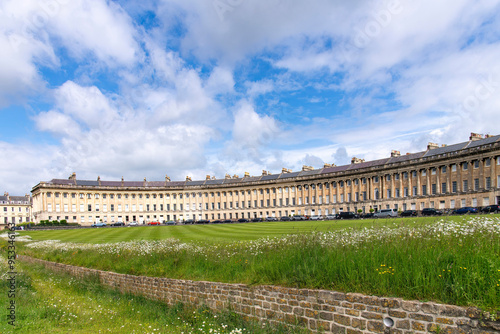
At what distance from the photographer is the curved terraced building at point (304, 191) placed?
193 feet

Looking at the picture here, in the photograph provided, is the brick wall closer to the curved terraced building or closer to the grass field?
the grass field

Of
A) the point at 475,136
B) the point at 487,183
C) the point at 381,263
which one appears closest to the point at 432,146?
the point at 475,136

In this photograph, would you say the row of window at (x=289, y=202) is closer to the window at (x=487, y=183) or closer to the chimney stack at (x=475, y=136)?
the window at (x=487, y=183)

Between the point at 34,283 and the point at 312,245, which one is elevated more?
the point at 312,245

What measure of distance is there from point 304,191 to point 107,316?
268 ft

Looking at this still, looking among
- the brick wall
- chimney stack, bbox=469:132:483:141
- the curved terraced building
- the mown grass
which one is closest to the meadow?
the brick wall

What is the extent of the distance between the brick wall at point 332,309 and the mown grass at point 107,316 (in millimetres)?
357

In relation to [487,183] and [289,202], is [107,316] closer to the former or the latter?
[487,183]

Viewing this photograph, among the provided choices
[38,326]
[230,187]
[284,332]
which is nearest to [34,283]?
[38,326]

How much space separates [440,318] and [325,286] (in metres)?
2.84

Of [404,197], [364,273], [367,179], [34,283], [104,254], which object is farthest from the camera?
[367,179]

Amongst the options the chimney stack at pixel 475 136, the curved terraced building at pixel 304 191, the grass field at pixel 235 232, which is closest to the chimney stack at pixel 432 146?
the curved terraced building at pixel 304 191

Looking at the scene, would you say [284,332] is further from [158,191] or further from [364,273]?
[158,191]

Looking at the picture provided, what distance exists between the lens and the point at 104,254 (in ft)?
60.3
